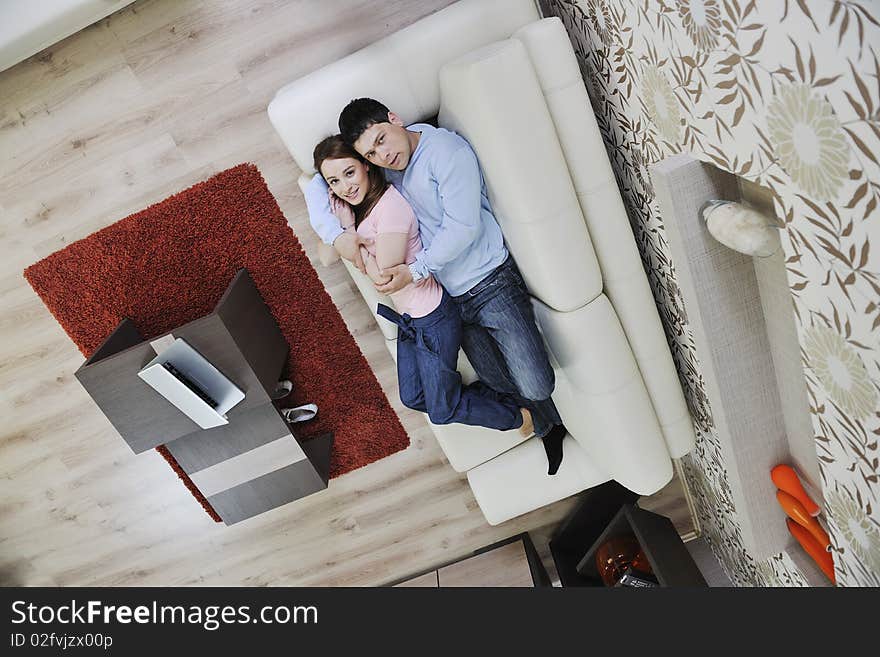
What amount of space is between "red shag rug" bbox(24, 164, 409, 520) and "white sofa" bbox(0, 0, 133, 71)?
1.87 ft

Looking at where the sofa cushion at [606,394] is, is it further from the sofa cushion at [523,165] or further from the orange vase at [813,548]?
the orange vase at [813,548]

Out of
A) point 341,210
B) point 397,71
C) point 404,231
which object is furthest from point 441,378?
point 397,71

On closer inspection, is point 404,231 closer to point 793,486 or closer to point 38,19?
point 38,19

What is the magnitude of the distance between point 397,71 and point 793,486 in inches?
63.0

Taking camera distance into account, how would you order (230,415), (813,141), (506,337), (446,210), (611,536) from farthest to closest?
(611,536)
(230,415)
(506,337)
(446,210)
(813,141)

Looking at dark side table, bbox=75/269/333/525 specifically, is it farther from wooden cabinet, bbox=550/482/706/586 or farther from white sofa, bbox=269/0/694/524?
wooden cabinet, bbox=550/482/706/586

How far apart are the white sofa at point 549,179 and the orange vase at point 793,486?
47cm

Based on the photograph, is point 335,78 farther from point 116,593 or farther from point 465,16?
point 116,593

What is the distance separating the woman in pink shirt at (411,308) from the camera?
1801mm

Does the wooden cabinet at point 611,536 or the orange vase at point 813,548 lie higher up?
the orange vase at point 813,548

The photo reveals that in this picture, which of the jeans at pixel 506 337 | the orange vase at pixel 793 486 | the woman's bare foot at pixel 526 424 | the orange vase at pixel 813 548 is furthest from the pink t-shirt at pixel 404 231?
the orange vase at pixel 813 548

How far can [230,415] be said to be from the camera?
2.08m

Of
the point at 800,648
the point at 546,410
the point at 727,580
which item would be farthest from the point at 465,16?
the point at 727,580

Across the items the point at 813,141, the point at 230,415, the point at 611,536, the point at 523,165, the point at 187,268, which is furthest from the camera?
the point at 611,536
